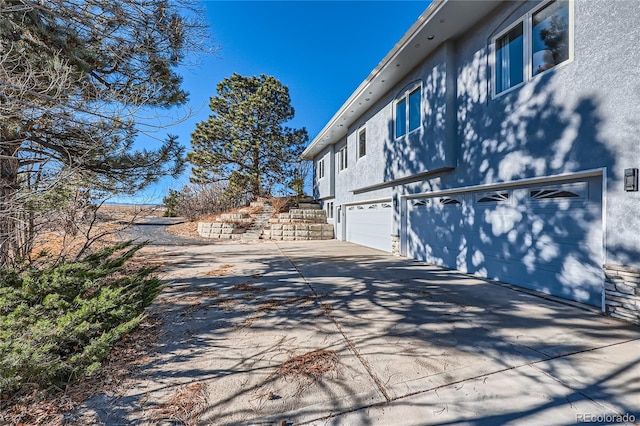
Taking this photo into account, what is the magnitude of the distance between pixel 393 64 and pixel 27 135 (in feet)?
25.3

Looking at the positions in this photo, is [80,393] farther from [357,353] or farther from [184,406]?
[357,353]

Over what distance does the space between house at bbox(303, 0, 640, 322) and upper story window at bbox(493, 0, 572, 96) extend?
0.02 meters

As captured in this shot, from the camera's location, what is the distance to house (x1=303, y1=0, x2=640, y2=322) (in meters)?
3.63

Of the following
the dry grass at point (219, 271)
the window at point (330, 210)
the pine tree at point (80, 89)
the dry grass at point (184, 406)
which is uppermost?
the pine tree at point (80, 89)

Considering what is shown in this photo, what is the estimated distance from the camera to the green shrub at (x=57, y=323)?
1.97 metres

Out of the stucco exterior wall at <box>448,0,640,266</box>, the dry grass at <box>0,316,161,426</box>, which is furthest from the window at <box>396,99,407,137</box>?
the dry grass at <box>0,316,161,426</box>

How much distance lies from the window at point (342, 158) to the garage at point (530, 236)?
6845mm

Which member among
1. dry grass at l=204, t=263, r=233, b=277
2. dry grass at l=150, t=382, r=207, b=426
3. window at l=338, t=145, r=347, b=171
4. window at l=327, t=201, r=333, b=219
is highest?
window at l=338, t=145, r=347, b=171

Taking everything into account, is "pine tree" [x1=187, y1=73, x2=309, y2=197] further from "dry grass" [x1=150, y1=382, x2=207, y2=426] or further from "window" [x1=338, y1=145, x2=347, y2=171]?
"dry grass" [x1=150, y1=382, x2=207, y2=426]

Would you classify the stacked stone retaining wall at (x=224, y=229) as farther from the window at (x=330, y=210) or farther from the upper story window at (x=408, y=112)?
the upper story window at (x=408, y=112)

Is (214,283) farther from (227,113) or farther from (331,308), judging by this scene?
(227,113)

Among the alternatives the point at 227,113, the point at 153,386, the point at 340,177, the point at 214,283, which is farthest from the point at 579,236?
the point at 227,113

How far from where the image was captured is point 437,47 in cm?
670

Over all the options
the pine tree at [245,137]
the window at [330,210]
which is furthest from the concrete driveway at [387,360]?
the pine tree at [245,137]
